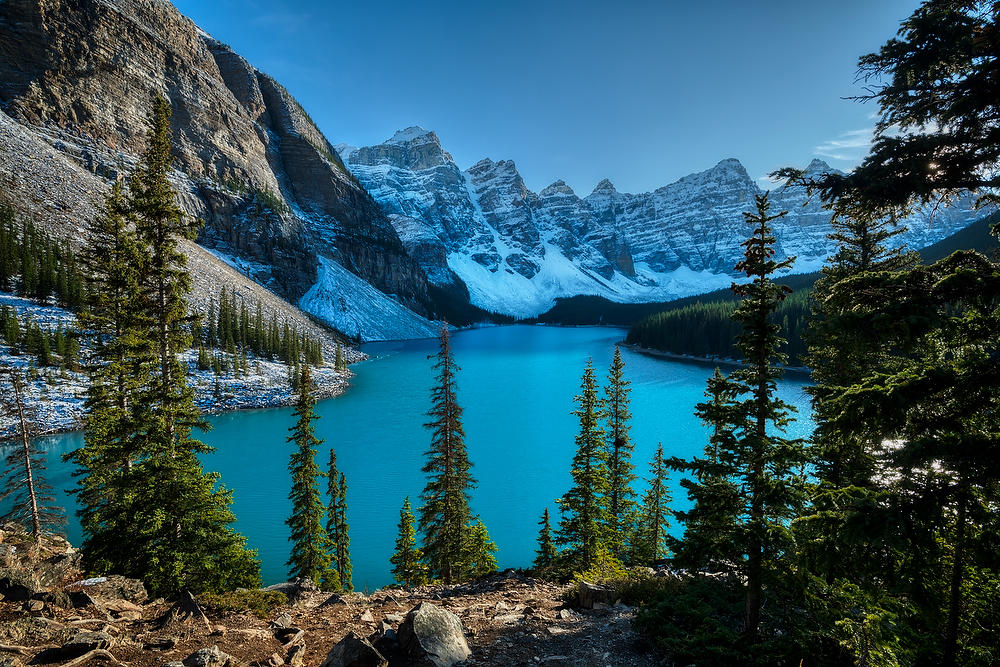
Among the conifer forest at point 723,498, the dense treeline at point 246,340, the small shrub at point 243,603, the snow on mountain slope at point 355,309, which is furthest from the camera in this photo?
the snow on mountain slope at point 355,309

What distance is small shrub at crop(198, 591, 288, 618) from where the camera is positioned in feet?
31.4

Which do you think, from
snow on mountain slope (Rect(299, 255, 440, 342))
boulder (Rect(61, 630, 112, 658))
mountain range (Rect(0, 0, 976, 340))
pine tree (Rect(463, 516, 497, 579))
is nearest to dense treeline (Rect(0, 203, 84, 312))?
mountain range (Rect(0, 0, 976, 340))

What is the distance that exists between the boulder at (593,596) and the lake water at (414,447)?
9.20m

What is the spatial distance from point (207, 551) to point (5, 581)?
438 cm

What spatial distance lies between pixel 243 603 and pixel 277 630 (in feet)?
5.57

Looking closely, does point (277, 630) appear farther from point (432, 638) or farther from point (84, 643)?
point (432, 638)

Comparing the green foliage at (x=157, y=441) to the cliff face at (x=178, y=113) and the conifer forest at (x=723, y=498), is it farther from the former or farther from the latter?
the cliff face at (x=178, y=113)

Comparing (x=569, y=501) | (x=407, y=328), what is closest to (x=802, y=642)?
(x=569, y=501)

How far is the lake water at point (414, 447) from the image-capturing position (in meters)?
30.1

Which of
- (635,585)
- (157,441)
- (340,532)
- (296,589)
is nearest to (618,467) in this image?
(635,585)

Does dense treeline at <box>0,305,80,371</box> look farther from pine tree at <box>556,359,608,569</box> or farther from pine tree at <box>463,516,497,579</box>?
pine tree at <box>556,359,608,569</box>

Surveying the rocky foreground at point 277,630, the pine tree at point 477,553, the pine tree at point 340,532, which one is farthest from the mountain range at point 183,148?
the rocky foreground at point 277,630

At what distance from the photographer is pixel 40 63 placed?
10656 centimetres

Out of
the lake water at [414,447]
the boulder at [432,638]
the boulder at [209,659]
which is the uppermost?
the boulder at [209,659]
